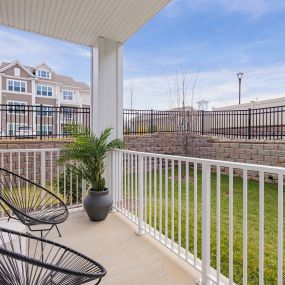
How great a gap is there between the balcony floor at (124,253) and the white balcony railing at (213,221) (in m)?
0.11

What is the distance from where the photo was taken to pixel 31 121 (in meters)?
7.22

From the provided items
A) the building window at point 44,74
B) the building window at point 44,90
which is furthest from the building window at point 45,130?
the building window at point 44,74

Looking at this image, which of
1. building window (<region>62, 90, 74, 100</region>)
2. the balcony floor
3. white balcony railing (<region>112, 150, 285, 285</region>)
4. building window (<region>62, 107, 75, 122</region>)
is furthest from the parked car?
building window (<region>62, 90, 74, 100</region>)

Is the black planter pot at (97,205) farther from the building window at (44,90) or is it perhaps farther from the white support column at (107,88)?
the building window at (44,90)

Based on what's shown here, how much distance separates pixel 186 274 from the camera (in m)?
2.03

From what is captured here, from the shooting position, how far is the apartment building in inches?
277

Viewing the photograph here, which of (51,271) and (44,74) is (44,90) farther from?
(51,271)

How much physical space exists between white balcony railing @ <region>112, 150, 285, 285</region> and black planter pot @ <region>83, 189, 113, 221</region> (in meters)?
0.36

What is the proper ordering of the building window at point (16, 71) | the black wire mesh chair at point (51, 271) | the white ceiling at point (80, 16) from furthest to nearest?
the building window at point (16, 71) < the white ceiling at point (80, 16) < the black wire mesh chair at point (51, 271)

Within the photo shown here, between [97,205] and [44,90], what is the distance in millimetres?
17327

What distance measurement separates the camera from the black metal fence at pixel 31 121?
6855 mm

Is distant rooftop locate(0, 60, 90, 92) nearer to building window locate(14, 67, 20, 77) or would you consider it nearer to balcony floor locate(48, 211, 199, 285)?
building window locate(14, 67, 20, 77)

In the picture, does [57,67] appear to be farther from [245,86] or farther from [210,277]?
[210,277]

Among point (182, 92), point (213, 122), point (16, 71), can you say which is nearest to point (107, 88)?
point (213, 122)
